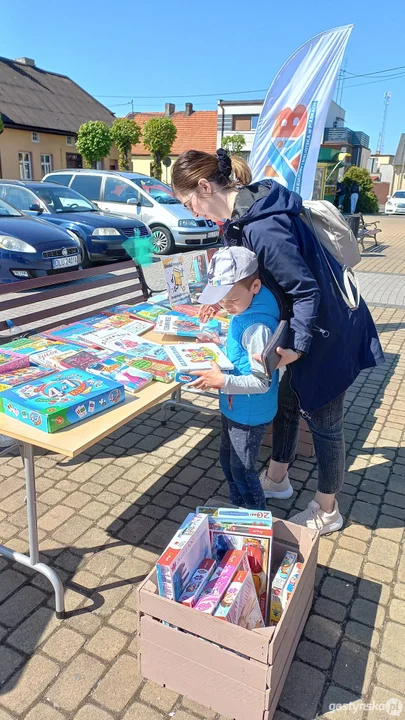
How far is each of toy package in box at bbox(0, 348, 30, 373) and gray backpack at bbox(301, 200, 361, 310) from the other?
58.4 inches

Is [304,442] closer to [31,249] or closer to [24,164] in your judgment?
[31,249]

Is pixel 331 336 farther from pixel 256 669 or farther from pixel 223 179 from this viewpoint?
pixel 256 669

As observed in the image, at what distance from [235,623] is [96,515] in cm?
139

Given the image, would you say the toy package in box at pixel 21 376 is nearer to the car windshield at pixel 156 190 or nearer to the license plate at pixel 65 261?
the license plate at pixel 65 261

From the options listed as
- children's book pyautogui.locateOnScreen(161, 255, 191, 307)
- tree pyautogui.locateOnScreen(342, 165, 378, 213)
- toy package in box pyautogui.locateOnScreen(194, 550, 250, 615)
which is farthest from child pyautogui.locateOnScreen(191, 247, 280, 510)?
tree pyautogui.locateOnScreen(342, 165, 378, 213)

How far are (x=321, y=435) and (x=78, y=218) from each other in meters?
8.33

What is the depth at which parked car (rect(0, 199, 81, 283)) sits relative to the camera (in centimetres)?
754

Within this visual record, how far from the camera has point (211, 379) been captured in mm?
2172

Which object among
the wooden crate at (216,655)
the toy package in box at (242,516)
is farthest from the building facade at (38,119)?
the wooden crate at (216,655)

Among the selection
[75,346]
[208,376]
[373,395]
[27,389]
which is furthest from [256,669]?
[373,395]

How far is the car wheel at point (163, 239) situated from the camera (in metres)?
11.6

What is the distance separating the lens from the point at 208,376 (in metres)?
2.19

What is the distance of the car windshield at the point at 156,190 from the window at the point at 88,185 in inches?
33.9

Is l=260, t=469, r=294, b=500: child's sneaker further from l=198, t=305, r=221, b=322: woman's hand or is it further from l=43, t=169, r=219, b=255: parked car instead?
l=43, t=169, r=219, b=255: parked car
